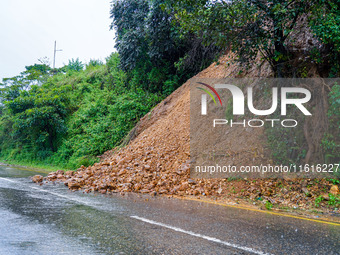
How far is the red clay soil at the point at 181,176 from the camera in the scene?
23.4ft

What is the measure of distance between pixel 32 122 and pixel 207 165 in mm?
14572

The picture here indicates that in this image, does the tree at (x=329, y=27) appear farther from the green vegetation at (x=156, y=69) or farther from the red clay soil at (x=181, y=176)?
the red clay soil at (x=181, y=176)

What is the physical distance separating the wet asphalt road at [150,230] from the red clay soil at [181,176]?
1.46 metres

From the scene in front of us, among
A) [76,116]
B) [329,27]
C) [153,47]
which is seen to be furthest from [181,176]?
[76,116]

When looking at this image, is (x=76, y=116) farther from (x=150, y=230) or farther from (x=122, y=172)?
(x=150, y=230)

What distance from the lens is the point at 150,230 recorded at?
4.38 metres

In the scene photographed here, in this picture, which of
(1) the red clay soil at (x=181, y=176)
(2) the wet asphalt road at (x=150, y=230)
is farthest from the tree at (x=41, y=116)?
(2) the wet asphalt road at (x=150, y=230)

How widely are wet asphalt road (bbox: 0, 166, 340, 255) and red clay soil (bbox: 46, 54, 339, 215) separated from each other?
1.46 meters

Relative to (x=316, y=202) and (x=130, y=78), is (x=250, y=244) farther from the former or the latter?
(x=130, y=78)

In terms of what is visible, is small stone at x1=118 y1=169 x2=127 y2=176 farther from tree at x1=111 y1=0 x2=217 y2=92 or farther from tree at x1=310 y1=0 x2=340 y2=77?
tree at x1=111 y1=0 x2=217 y2=92

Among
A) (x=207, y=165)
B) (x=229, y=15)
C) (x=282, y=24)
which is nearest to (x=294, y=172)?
(x=207, y=165)

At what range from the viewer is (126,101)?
18.0 m

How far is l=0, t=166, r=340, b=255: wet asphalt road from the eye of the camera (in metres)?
3.60

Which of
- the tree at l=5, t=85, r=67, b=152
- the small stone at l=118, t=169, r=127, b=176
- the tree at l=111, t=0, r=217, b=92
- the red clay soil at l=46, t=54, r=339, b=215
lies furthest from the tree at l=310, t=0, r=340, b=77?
A: the tree at l=5, t=85, r=67, b=152
